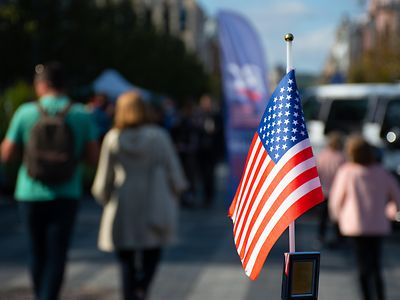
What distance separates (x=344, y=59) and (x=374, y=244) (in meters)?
141

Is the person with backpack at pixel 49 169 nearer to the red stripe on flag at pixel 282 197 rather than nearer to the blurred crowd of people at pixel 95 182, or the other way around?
the blurred crowd of people at pixel 95 182

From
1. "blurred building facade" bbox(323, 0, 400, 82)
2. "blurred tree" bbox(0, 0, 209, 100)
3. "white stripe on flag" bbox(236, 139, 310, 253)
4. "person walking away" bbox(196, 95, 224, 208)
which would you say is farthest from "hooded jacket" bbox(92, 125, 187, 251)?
"blurred building facade" bbox(323, 0, 400, 82)

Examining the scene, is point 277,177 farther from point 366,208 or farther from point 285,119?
point 366,208

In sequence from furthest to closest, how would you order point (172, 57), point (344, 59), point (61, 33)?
point (344, 59)
point (172, 57)
point (61, 33)

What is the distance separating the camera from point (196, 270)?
9797 millimetres

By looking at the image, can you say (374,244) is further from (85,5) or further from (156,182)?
(85,5)

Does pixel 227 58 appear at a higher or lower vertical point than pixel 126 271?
higher

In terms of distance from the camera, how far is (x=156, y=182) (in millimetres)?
7043

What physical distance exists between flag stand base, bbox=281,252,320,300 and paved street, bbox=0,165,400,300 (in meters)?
4.90

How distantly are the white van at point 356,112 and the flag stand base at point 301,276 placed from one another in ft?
39.2

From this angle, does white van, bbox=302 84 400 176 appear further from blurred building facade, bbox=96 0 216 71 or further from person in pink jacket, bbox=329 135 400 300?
blurred building facade, bbox=96 0 216 71

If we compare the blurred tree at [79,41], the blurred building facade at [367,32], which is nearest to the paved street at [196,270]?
the blurred tree at [79,41]

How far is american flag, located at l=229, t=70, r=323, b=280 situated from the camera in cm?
347

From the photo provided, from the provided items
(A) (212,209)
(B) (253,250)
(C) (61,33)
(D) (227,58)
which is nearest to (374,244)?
(B) (253,250)
